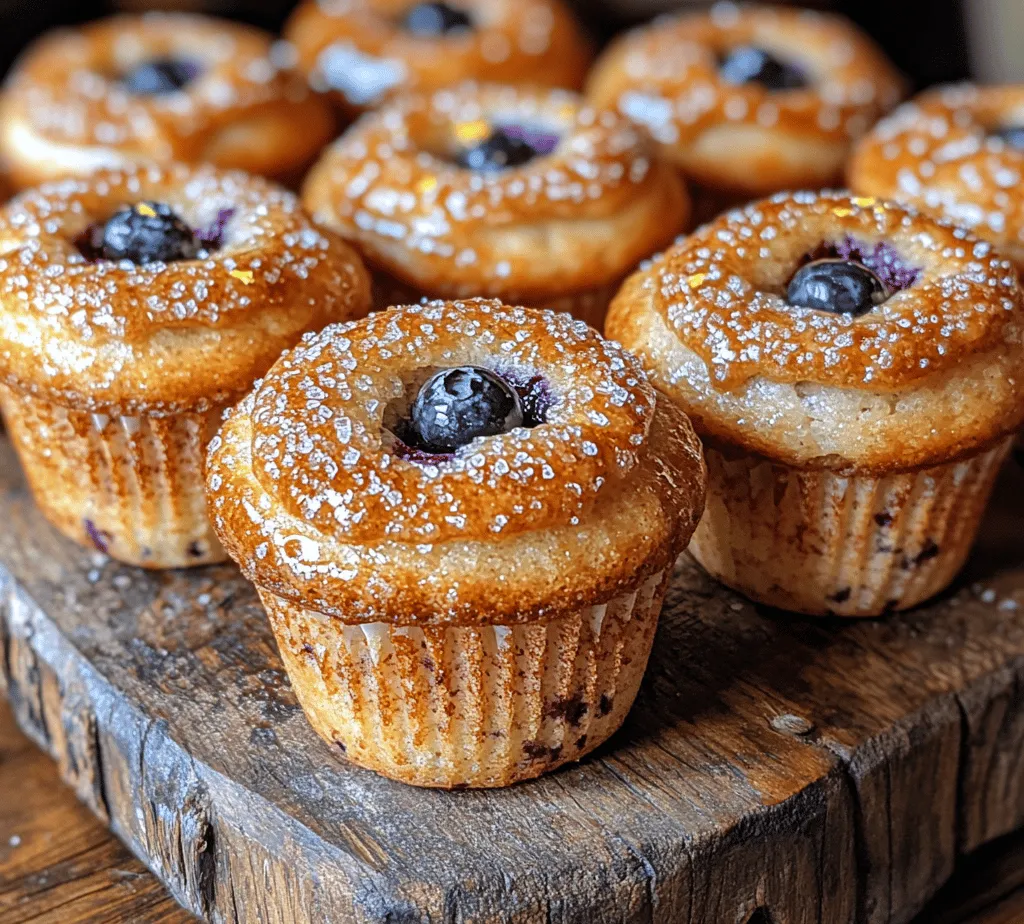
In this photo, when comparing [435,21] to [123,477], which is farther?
[435,21]

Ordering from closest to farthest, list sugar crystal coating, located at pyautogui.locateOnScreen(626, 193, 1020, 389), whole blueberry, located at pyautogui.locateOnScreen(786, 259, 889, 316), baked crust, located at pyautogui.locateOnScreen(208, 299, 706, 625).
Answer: baked crust, located at pyautogui.locateOnScreen(208, 299, 706, 625) < sugar crystal coating, located at pyautogui.locateOnScreen(626, 193, 1020, 389) < whole blueberry, located at pyautogui.locateOnScreen(786, 259, 889, 316)

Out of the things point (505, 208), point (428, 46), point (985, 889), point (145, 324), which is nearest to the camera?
point (145, 324)

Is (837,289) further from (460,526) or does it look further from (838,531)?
(460,526)

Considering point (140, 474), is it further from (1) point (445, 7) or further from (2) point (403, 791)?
(1) point (445, 7)

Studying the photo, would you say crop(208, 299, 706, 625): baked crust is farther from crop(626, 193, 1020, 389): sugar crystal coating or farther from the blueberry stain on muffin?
the blueberry stain on muffin

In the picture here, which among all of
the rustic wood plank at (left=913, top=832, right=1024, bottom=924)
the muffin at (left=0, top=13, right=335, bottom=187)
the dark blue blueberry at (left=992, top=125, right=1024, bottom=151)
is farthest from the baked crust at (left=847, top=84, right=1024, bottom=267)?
the muffin at (left=0, top=13, right=335, bottom=187)

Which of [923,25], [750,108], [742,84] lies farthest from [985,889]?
[923,25]

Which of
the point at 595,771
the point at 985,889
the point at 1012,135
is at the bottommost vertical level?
the point at 985,889

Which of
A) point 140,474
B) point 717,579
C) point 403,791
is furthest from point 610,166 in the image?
point 403,791
